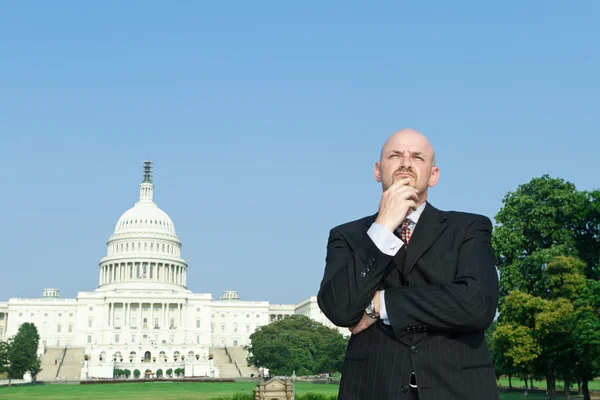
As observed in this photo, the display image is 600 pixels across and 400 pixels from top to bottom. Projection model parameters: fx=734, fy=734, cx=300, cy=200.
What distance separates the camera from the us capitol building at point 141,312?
128 meters

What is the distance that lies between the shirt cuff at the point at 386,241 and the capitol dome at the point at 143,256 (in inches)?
5615

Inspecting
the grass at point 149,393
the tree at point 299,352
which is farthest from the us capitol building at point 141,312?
the grass at point 149,393

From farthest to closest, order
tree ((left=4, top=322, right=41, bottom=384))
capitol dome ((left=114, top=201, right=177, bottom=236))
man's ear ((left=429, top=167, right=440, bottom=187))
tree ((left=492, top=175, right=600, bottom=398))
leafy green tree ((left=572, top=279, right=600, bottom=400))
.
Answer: capitol dome ((left=114, top=201, right=177, bottom=236)) → tree ((left=4, top=322, right=41, bottom=384)) → tree ((left=492, top=175, right=600, bottom=398)) → leafy green tree ((left=572, top=279, right=600, bottom=400)) → man's ear ((left=429, top=167, right=440, bottom=187))

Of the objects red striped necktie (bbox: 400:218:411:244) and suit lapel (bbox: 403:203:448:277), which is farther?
red striped necktie (bbox: 400:218:411:244)

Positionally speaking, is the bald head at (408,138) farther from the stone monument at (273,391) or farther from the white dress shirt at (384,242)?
the stone monument at (273,391)

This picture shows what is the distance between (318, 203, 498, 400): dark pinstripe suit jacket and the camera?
3.88 m

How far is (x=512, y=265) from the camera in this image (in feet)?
142

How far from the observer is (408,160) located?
4.27 metres

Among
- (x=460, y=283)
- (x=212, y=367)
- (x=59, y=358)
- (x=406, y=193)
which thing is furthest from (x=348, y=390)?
(x=59, y=358)

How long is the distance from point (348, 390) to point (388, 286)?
630 millimetres

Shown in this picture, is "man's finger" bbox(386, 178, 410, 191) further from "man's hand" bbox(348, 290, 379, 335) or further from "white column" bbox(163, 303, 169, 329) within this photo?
"white column" bbox(163, 303, 169, 329)

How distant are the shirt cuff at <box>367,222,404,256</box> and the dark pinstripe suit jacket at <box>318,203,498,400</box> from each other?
0.03 m

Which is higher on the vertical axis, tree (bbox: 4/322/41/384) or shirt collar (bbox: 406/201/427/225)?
tree (bbox: 4/322/41/384)

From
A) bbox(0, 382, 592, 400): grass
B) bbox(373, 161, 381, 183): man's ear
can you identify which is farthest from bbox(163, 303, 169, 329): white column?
bbox(373, 161, 381, 183): man's ear
